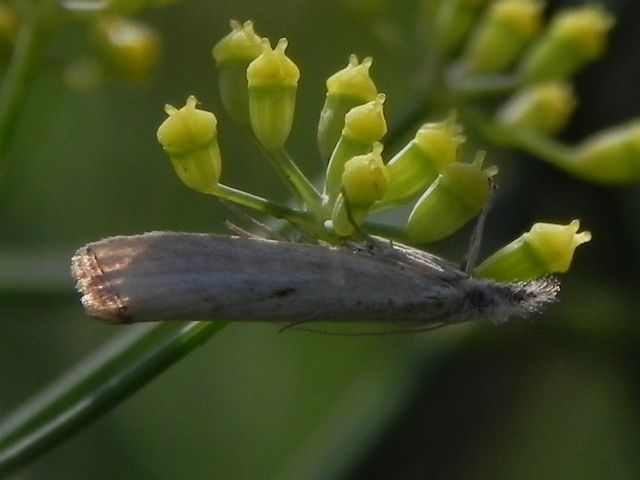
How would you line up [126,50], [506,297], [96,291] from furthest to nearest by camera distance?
[126,50], [506,297], [96,291]

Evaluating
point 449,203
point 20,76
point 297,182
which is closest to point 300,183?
point 297,182

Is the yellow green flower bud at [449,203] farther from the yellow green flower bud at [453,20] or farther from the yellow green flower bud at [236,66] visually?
the yellow green flower bud at [453,20]

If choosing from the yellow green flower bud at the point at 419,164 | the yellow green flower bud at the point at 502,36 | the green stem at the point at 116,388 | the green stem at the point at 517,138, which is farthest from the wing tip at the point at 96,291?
the yellow green flower bud at the point at 502,36

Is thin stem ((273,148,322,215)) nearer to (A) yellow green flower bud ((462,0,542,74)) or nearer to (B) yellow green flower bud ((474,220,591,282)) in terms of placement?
(B) yellow green flower bud ((474,220,591,282))

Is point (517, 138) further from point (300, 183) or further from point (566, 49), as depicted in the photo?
point (300, 183)

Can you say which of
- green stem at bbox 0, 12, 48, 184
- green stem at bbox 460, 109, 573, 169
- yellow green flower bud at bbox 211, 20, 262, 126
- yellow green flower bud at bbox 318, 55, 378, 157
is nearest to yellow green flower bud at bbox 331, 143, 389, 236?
yellow green flower bud at bbox 318, 55, 378, 157

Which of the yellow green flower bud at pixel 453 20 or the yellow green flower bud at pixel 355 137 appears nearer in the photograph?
the yellow green flower bud at pixel 355 137
